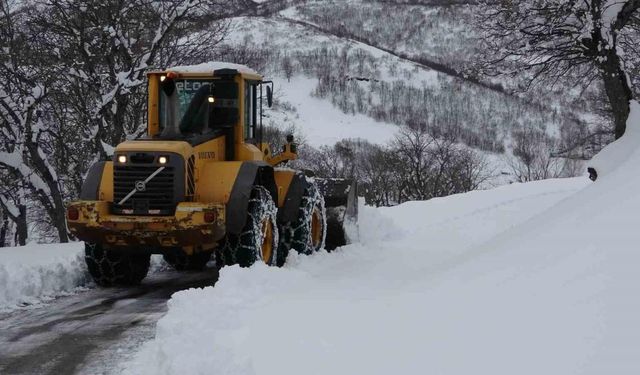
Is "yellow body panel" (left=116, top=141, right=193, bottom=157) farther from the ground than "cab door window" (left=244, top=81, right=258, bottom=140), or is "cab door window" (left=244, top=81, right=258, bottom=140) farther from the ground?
"cab door window" (left=244, top=81, right=258, bottom=140)

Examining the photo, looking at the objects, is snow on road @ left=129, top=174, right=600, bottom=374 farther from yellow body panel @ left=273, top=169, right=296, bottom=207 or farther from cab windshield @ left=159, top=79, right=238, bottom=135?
cab windshield @ left=159, top=79, right=238, bottom=135

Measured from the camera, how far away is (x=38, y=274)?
341 inches


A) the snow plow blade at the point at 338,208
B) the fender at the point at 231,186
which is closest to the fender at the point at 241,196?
the fender at the point at 231,186

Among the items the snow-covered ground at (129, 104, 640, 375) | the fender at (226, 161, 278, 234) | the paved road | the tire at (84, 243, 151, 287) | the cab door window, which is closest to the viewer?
the snow-covered ground at (129, 104, 640, 375)

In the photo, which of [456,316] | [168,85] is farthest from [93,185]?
[456,316]

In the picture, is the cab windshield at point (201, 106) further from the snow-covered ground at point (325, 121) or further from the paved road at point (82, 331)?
the snow-covered ground at point (325, 121)

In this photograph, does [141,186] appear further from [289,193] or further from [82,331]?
[289,193]

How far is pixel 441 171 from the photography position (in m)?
55.0

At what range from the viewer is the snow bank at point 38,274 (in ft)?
26.6

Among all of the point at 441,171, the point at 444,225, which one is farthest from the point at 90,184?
the point at 441,171

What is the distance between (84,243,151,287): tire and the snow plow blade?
3.72 meters

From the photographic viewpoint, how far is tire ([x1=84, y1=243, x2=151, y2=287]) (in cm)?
911

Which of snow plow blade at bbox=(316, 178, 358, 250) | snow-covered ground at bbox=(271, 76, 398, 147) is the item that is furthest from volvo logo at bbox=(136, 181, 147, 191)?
snow-covered ground at bbox=(271, 76, 398, 147)

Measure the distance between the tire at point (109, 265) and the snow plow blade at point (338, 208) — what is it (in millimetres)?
3724
